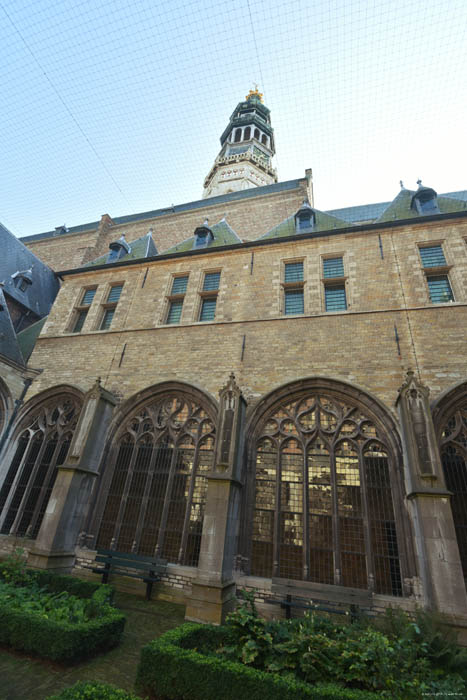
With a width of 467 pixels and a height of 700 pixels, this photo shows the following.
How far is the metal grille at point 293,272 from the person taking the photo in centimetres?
1081

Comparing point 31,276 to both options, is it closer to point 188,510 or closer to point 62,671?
point 188,510

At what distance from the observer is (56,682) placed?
12.8ft

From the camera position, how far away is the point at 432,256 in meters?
9.77

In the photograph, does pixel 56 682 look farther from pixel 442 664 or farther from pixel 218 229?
pixel 218 229

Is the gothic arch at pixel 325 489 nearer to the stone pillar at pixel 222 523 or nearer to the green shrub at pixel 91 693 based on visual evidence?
the stone pillar at pixel 222 523

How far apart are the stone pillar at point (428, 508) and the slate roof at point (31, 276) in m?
16.0

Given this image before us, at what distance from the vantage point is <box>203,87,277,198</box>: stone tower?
94.8ft

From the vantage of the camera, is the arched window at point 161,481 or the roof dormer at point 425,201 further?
the roof dormer at point 425,201

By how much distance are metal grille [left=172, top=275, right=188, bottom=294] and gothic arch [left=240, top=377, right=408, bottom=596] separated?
565 centimetres

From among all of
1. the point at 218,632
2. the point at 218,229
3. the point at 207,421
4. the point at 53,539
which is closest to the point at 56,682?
the point at 218,632

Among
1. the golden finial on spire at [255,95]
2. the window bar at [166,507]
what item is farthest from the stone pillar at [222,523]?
the golden finial on spire at [255,95]

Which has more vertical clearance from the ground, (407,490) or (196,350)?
(196,350)

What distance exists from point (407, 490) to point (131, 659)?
5.55 meters

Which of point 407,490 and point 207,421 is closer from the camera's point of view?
point 407,490
